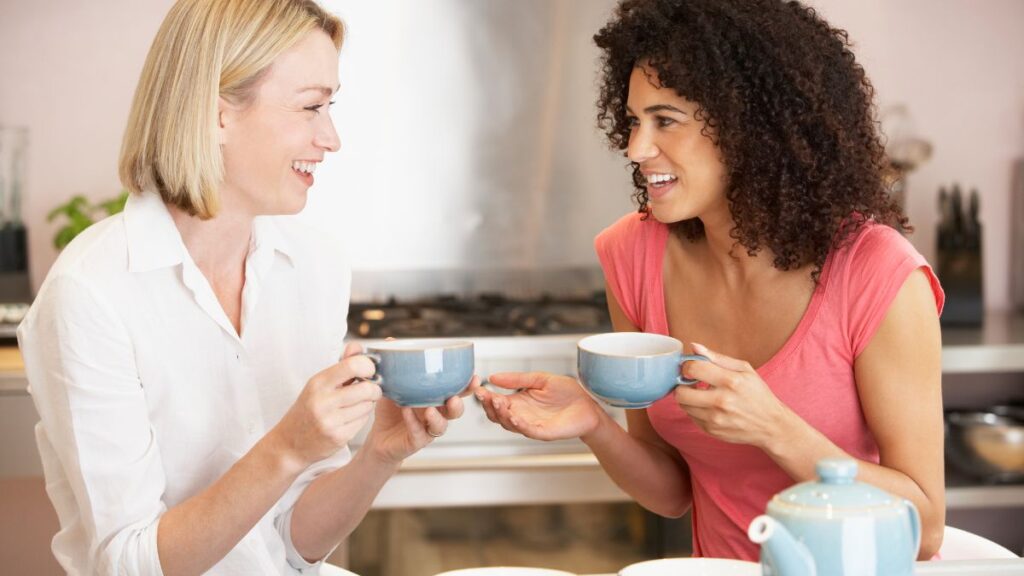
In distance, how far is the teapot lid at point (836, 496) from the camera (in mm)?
891

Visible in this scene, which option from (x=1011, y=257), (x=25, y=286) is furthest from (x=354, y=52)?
(x=1011, y=257)

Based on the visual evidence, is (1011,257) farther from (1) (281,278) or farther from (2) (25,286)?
(2) (25,286)

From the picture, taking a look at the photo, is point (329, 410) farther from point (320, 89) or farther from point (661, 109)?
point (661, 109)

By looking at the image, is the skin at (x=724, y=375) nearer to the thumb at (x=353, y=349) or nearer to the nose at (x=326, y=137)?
the thumb at (x=353, y=349)

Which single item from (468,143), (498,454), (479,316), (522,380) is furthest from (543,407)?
(468,143)

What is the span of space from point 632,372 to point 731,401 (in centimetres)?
13

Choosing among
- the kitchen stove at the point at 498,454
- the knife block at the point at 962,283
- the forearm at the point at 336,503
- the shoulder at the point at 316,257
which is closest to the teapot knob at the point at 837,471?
the forearm at the point at 336,503

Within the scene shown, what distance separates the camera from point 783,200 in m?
1.57

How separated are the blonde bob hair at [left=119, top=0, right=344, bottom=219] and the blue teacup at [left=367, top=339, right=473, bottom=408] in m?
0.37

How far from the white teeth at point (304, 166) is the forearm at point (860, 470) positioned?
0.72 meters

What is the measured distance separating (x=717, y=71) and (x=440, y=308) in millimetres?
1521

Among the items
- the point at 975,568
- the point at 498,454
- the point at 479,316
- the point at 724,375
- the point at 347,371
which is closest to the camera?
the point at 975,568

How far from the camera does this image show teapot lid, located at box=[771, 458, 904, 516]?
891 mm

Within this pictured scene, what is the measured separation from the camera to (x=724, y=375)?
1331 mm
